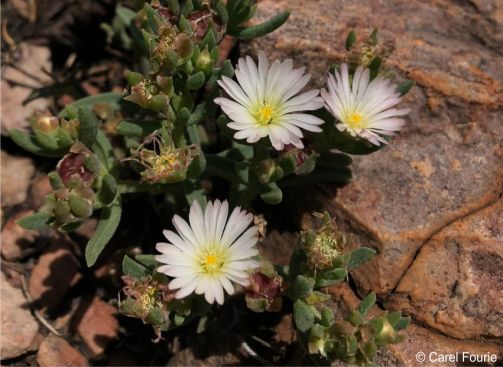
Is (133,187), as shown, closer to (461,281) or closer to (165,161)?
(165,161)

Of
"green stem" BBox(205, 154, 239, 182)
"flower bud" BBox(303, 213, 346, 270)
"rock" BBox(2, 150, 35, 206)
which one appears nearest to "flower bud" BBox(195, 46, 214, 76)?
"green stem" BBox(205, 154, 239, 182)

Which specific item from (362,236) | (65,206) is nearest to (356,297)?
(362,236)

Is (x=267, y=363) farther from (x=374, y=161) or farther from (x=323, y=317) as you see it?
(x=374, y=161)

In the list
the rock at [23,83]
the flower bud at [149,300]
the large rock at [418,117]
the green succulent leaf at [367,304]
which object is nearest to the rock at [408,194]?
the large rock at [418,117]

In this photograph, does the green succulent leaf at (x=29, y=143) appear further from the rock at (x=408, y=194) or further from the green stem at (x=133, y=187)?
the rock at (x=408, y=194)

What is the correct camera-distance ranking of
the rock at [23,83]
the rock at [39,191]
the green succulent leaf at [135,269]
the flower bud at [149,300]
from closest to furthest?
the flower bud at [149,300] → the green succulent leaf at [135,269] → the rock at [39,191] → the rock at [23,83]

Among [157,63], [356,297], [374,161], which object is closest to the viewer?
[157,63]

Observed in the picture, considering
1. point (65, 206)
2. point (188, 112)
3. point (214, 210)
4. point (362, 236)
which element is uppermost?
point (188, 112)
